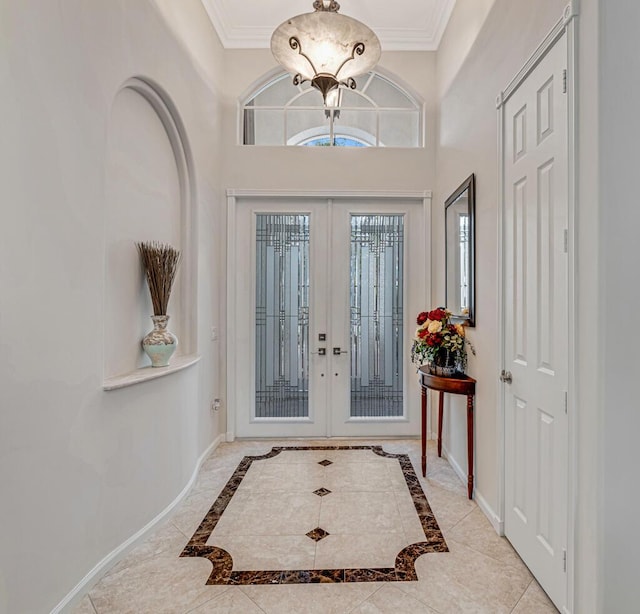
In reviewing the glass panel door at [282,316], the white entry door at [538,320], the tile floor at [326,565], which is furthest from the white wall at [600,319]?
the glass panel door at [282,316]

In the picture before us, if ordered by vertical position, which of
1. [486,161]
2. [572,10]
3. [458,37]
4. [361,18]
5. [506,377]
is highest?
[361,18]

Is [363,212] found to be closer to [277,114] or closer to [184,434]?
[277,114]

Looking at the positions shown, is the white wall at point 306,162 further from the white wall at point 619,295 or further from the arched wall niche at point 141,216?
the white wall at point 619,295

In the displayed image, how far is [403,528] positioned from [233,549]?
3.27 feet

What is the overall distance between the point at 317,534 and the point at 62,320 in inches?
70.5

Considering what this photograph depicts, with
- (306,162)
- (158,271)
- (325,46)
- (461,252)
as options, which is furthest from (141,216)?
(461,252)

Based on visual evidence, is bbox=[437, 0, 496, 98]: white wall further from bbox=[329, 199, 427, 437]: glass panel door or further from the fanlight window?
bbox=[329, 199, 427, 437]: glass panel door

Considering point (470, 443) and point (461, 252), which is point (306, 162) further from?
point (470, 443)

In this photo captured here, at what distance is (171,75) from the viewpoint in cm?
265

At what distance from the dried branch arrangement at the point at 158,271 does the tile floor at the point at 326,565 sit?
138cm

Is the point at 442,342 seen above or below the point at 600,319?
below

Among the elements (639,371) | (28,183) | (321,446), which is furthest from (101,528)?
(639,371)

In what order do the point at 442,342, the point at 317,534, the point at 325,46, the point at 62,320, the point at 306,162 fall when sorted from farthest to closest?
1. the point at 306,162
2. the point at 442,342
3. the point at 317,534
4. the point at 325,46
5. the point at 62,320

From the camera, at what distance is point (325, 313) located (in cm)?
376
